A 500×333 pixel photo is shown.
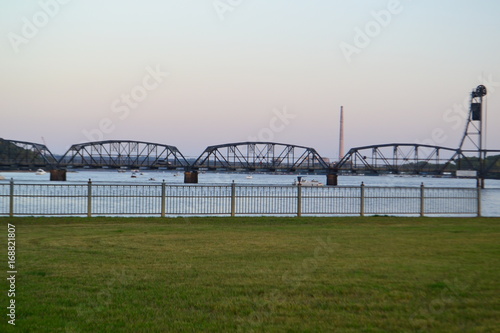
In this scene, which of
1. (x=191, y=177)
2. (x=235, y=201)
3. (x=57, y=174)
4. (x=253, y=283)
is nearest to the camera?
(x=253, y=283)

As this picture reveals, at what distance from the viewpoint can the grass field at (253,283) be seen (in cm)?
693

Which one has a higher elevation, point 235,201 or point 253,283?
point 235,201

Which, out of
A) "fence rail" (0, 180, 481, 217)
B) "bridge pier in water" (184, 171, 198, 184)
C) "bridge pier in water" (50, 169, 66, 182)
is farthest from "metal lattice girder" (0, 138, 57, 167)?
"fence rail" (0, 180, 481, 217)

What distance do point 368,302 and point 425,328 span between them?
4.12 ft

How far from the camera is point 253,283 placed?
9.05 metres

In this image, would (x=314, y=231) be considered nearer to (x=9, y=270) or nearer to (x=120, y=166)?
(x=9, y=270)

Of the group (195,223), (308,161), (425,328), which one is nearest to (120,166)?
(308,161)

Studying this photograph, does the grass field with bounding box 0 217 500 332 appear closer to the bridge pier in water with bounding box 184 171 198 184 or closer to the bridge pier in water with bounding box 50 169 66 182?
the bridge pier in water with bounding box 50 169 66 182

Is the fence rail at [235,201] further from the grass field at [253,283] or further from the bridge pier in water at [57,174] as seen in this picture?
the bridge pier in water at [57,174]

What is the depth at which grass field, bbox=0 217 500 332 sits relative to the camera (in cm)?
693

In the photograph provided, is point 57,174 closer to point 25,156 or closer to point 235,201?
point 25,156

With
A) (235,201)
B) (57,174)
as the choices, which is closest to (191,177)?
(57,174)

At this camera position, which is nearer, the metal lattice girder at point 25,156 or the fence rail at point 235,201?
the fence rail at point 235,201

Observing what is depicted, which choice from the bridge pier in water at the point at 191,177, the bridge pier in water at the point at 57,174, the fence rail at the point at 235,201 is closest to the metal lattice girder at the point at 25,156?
the bridge pier in water at the point at 57,174
